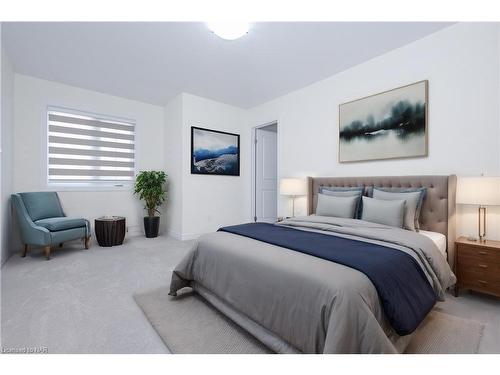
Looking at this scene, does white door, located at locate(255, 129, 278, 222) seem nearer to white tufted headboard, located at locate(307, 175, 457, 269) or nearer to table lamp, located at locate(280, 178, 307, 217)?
table lamp, located at locate(280, 178, 307, 217)

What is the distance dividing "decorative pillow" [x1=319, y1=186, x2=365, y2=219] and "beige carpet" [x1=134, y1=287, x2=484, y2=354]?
1.17 m

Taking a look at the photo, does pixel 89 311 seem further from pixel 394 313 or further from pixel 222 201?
pixel 222 201

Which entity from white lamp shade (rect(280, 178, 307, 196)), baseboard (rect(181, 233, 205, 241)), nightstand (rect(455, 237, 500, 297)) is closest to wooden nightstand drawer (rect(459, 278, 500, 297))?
nightstand (rect(455, 237, 500, 297))

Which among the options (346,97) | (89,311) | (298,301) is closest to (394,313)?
(298,301)

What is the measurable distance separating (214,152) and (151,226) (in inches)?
73.3

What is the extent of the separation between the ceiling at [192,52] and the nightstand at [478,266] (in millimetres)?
2227

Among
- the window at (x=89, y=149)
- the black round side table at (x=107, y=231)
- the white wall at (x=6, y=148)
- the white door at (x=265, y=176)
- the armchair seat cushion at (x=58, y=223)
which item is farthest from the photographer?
the white door at (x=265, y=176)

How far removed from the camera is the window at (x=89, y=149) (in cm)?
382

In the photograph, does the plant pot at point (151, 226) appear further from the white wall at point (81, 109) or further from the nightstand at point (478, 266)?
the nightstand at point (478, 266)

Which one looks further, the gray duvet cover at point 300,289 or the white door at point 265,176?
the white door at point 265,176

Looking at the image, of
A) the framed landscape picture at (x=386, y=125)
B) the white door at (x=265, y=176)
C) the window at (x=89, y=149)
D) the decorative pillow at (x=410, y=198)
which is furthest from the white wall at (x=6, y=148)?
the decorative pillow at (x=410, y=198)

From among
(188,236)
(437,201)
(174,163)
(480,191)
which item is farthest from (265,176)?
(480,191)

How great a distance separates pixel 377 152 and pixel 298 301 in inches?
96.6
